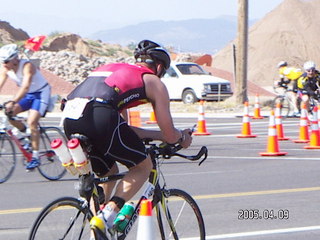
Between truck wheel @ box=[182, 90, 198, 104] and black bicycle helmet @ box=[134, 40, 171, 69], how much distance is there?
2766 centimetres

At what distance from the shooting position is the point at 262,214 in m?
10.3

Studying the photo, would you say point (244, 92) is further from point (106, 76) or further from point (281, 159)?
point (106, 76)

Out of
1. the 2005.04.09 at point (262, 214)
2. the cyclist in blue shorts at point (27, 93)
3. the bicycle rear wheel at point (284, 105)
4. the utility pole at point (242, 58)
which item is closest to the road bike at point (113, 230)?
the 2005.04.09 at point (262, 214)

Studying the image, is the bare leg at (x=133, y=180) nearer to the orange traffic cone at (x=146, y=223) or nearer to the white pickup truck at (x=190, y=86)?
the orange traffic cone at (x=146, y=223)

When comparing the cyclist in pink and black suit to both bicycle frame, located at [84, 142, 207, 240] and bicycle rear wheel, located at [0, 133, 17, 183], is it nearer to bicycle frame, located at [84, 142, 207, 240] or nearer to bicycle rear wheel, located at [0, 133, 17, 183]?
bicycle frame, located at [84, 142, 207, 240]

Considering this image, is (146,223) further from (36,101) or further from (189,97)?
(189,97)

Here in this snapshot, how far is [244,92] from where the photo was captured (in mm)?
32719

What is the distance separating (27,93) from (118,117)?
6720 mm

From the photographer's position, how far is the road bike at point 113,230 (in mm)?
6590

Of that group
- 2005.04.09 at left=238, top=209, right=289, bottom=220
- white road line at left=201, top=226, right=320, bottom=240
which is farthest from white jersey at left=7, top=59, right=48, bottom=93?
white road line at left=201, top=226, right=320, bottom=240

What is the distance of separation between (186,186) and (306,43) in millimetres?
73281

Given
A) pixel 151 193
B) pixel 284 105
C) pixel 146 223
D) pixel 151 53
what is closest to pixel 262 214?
pixel 151 193

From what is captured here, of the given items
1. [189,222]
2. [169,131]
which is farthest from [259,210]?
[169,131]

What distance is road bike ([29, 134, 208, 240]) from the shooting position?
6.59 meters
